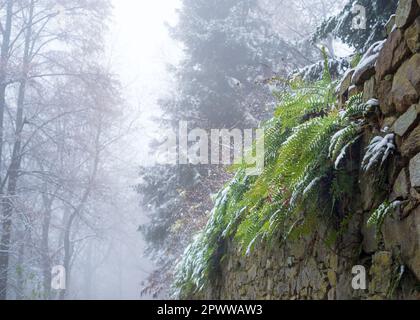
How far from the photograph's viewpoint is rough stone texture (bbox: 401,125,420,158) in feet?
5.65

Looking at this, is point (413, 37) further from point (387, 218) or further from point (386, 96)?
point (387, 218)

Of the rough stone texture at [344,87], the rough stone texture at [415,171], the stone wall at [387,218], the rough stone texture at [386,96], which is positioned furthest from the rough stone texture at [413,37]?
the rough stone texture at [344,87]

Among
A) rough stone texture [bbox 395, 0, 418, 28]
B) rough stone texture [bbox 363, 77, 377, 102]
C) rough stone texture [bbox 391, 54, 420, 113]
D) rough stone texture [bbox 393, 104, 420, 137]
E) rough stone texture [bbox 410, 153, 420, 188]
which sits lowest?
rough stone texture [bbox 410, 153, 420, 188]

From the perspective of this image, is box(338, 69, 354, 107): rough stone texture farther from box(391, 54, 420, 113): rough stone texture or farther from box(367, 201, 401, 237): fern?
box(367, 201, 401, 237): fern

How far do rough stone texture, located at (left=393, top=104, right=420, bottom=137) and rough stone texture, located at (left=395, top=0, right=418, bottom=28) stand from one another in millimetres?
431

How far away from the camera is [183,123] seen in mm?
8633

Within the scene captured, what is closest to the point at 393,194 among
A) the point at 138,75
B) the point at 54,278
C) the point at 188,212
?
the point at 188,212

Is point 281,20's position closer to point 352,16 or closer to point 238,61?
point 238,61

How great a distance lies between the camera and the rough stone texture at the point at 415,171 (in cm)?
167

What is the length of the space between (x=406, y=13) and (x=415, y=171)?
2.59 feet

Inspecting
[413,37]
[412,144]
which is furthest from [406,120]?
[413,37]

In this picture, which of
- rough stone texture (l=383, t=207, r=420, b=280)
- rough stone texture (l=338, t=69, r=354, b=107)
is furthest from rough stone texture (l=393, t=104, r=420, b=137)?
rough stone texture (l=338, t=69, r=354, b=107)

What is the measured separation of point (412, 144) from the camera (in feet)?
5.73
